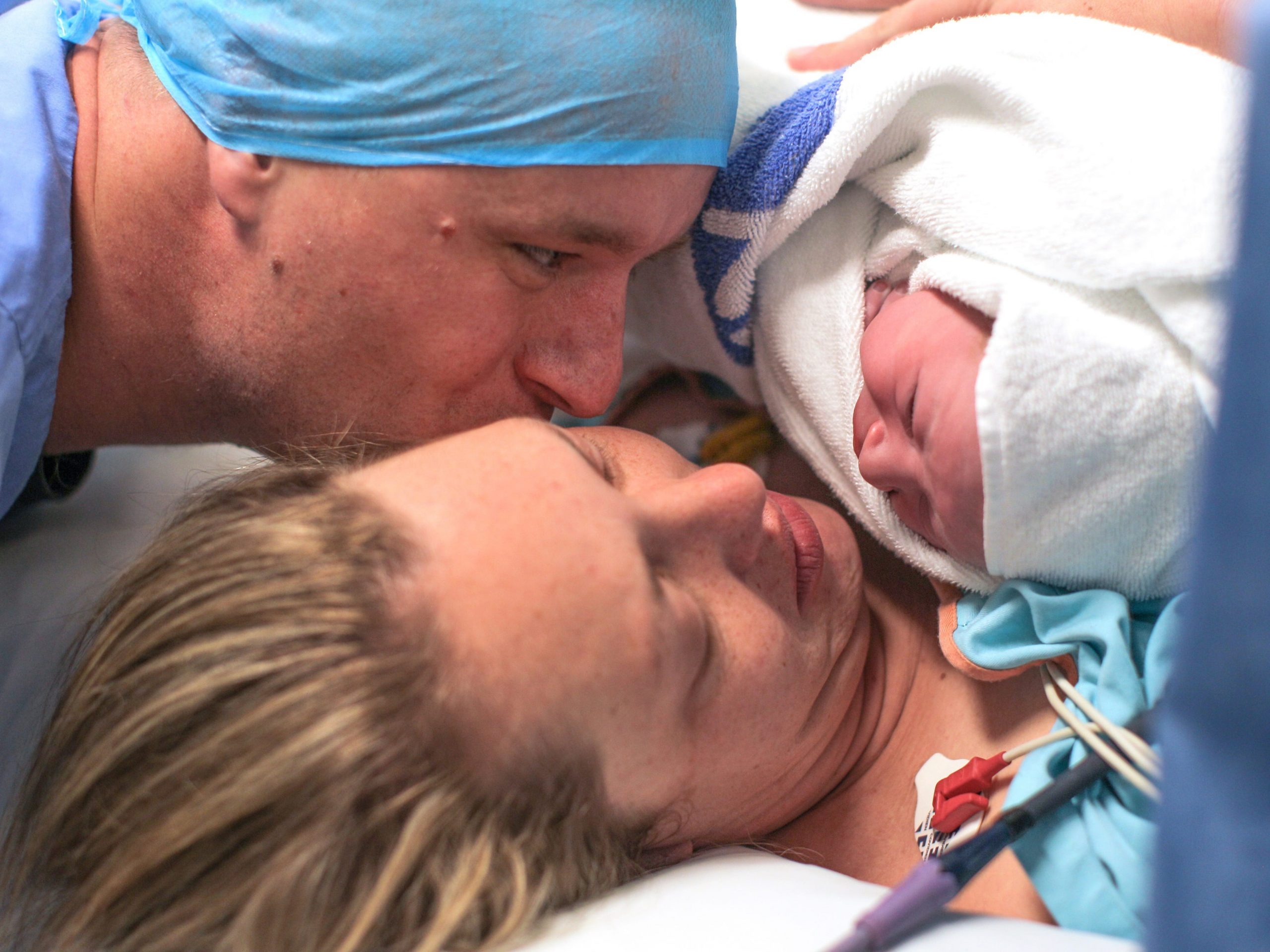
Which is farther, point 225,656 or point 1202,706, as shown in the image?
point 225,656

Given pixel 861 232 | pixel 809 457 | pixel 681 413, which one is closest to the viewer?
pixel 861 232

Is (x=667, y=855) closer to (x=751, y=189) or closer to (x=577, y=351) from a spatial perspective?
(x=577, y=351)

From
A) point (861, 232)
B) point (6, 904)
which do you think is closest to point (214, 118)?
point (861, 232)

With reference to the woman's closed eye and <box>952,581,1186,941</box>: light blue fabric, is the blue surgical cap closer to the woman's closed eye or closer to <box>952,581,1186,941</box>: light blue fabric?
the woman's closed eye

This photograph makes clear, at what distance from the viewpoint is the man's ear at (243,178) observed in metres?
1.08

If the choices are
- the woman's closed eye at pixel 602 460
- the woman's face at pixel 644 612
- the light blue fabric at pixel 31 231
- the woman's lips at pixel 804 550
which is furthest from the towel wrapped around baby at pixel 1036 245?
the light blue fabric at pixel 31 231

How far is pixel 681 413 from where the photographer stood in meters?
1.59

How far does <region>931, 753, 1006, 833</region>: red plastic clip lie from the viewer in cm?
101

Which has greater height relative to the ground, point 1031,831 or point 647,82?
point 647,82

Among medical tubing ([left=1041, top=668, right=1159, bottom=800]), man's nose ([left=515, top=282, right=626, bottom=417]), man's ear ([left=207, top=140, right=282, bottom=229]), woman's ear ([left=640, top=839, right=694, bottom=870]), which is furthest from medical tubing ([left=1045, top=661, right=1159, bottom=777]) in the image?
man's ear ([left=207, top=140, right=282, bottom=229])

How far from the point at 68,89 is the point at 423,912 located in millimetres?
1078

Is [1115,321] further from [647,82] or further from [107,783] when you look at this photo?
[107,783]

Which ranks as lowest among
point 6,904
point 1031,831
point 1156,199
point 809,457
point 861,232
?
point 6,904

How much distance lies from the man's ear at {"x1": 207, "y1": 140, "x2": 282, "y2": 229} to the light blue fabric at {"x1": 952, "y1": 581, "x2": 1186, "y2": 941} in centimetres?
91
